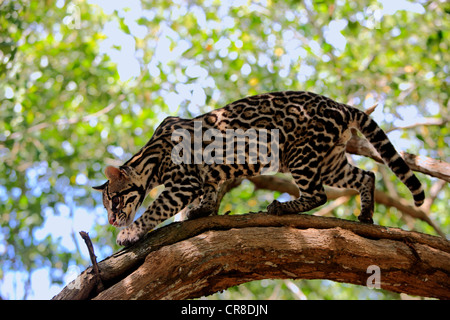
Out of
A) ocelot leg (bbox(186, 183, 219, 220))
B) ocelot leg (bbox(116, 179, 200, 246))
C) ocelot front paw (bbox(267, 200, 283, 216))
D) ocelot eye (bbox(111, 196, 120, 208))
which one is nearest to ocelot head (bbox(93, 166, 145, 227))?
ocelot eye (bbox(111, 196, 120, 208))

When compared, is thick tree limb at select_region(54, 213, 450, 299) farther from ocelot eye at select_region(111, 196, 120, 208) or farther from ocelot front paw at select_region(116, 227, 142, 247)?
ocelot eye at select_region(111, 196, 120, 208)

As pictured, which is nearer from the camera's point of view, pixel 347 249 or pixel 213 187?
pixel 347 249

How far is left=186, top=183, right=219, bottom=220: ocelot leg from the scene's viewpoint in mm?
5773

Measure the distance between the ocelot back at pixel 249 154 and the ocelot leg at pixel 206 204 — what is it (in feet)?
0.05

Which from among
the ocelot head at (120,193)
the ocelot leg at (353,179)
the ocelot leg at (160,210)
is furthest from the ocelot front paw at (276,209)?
the ocelot head at (120,193)

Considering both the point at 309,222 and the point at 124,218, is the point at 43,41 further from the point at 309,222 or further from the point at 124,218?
the point at 309,222

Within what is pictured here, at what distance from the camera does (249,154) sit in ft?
20.5

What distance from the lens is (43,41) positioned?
12.1m

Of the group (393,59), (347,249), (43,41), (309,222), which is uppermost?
(43,41)

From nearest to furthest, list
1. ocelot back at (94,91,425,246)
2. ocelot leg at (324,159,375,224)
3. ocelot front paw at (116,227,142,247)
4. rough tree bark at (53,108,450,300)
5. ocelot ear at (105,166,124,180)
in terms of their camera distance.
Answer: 1. rough tree bark at (53,108,450,300)
2. ocelot front paw at (116,227,142,247)
3. ocelot ear at (105,166,124,180)
4. ocelot back at (94,91,425,246)
5. ocelot leg at (324,159,375,224)

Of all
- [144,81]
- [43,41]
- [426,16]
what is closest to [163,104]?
[144,81]

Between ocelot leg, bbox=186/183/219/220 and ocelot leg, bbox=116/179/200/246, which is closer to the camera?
ocelot leg, bbox=116/179/200/246

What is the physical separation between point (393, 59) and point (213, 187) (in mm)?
8752

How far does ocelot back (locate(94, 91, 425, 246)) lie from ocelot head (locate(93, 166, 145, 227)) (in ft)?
0.04
